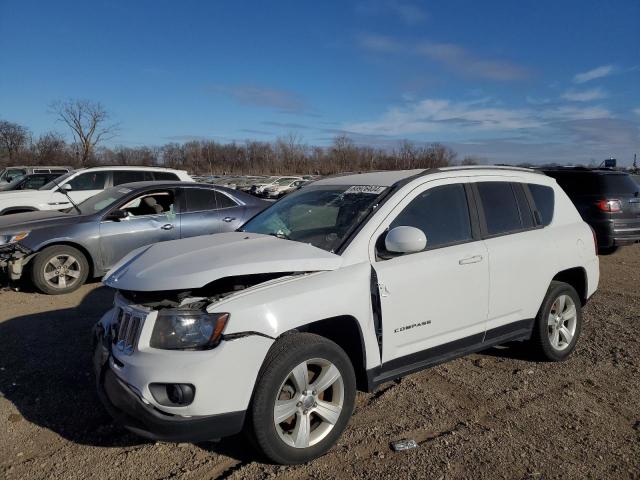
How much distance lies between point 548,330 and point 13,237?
6788 millimetres

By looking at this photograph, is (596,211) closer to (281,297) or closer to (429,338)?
(429,338)

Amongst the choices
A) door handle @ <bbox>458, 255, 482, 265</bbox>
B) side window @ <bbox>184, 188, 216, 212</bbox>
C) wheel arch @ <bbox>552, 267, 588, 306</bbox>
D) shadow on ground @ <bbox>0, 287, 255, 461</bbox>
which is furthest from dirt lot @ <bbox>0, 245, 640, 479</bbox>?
side window @ <bbox>184, 188, 216, 212</bbox>

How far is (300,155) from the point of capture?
4043 inches

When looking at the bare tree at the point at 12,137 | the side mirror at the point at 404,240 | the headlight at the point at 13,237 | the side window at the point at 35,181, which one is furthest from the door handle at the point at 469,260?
the bare tree at the point at 12,137

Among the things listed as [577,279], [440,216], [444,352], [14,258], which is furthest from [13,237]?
[577,279]

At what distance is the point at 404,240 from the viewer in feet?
10.6

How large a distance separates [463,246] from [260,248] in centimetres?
153

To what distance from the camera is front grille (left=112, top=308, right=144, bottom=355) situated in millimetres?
2869

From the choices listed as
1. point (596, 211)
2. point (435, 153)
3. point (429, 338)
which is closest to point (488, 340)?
point (429, 338)

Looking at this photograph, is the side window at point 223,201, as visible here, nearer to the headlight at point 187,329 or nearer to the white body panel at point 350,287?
the white body panel at point 350,287

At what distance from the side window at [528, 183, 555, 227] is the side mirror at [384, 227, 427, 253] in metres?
1.82

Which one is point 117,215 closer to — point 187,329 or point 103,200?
point 103,200

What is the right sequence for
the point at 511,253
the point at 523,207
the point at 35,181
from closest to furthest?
the point at 511,253 < the point at 523,207 < the point at 35,181

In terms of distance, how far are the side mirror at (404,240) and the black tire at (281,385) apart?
75cm
